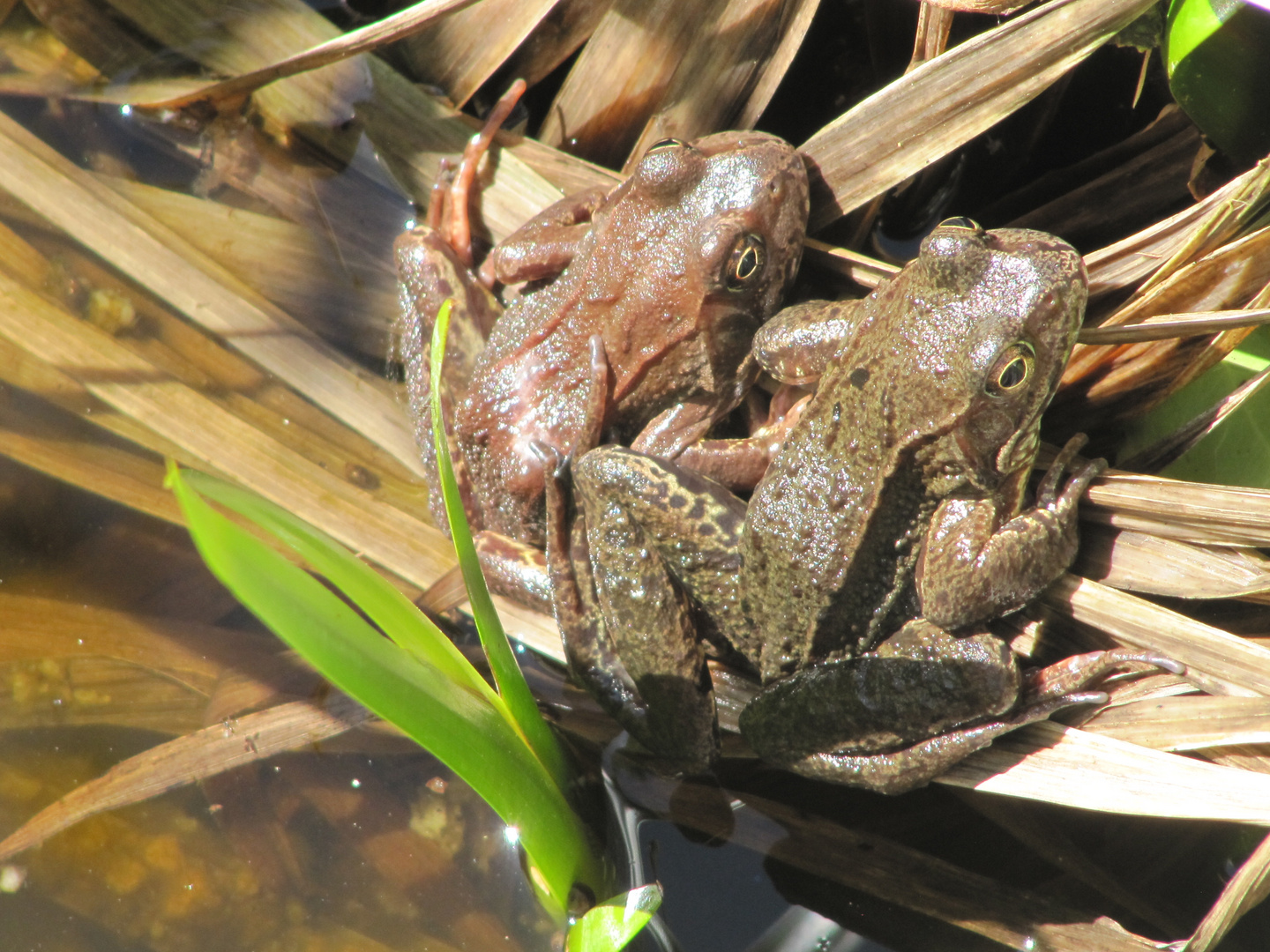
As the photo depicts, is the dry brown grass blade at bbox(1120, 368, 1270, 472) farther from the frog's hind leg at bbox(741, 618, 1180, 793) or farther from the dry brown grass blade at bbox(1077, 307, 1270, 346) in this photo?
the frog's hind leg at bbox(741, 618, 1180, 793)

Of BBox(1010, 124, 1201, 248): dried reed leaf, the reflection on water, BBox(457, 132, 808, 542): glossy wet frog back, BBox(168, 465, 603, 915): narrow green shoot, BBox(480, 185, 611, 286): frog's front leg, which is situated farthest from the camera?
BBox(480, 185, 611, 286): frog's front leg

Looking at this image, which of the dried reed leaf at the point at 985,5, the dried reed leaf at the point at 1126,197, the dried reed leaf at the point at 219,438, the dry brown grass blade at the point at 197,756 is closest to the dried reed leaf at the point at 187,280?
the dried reed leaf at the point at 219,438

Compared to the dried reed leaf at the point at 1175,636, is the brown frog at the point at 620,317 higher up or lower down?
higher up

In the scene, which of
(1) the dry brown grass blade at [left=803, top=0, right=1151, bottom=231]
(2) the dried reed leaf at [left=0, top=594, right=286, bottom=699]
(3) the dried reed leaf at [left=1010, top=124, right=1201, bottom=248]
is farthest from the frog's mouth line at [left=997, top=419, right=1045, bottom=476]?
(2) the dried reed leaf at [left=0, top=594, right=286, bottom=699]

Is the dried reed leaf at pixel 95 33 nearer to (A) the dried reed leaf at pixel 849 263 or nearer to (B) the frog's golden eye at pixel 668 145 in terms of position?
(B) the frog's golden eye at pixel 668 145

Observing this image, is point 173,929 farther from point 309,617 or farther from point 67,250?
point 67,250

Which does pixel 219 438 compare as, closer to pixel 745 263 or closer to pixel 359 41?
pixel 359 41

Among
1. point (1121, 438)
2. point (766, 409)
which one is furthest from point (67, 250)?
point (1121, 438)
